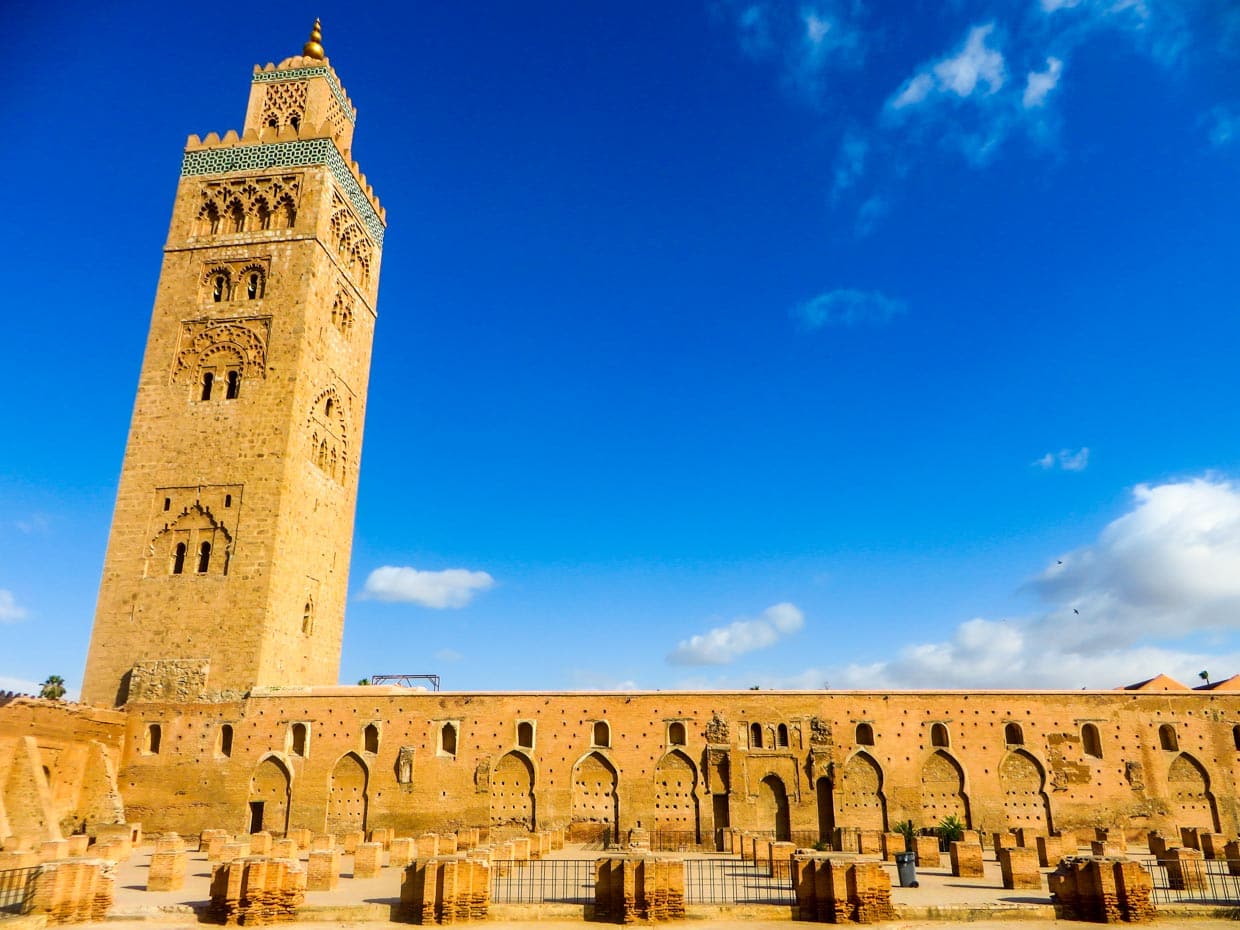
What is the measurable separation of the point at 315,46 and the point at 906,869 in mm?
30433

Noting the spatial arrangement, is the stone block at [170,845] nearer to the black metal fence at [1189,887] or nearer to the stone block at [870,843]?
the stone block at [870,843]

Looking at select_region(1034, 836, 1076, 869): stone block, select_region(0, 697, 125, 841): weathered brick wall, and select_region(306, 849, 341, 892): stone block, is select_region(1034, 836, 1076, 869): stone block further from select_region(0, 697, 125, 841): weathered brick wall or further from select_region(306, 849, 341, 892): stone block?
select_region(0, 697, 125, 841): weathered brick wall

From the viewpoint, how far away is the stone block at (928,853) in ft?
58.9

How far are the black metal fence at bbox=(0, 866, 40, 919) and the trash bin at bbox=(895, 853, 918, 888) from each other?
12.3 meters

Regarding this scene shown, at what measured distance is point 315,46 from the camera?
3072 cm

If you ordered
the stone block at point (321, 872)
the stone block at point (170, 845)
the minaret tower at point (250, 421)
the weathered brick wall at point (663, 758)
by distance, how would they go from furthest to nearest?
the minaret tower at point (250, 421)
the weathered brick wall at point (663, 758)
the stone block at point (170, 845)
the stone block at point (321, 872)

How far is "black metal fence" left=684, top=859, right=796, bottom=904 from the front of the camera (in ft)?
41.6

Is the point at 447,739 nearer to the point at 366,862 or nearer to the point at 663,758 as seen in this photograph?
the point at 663,758

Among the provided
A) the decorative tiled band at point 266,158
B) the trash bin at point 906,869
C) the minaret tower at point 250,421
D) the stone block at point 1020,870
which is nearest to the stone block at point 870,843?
the trash bin at point 906,869

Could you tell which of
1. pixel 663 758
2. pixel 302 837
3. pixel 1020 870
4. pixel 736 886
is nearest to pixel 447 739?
pixel 302 837

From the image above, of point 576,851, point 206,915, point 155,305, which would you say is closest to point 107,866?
point 206,915

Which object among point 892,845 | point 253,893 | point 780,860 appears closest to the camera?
point 253,893

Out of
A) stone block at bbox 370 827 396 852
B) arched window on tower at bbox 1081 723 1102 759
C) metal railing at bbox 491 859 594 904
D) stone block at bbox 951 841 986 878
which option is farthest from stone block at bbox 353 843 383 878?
arched window on tower at bbox 1081 723 1102 759

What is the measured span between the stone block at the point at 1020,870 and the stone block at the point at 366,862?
10.5 metres
